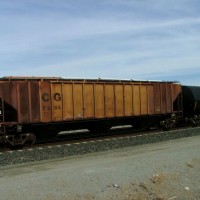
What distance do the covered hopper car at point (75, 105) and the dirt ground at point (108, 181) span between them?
25.4 ft

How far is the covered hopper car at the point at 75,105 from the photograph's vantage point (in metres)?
18.8

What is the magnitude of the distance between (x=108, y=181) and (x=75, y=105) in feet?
42.4

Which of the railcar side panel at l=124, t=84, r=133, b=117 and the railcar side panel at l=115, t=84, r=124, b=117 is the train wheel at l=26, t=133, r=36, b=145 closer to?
the railcar side panel at l=115, t=84, r=124, b=117

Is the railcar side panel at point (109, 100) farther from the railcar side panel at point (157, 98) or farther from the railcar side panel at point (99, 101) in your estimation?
the railcar side panel at point (157, 98)

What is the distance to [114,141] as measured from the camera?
1808 cm

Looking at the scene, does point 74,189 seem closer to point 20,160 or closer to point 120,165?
point 120,165

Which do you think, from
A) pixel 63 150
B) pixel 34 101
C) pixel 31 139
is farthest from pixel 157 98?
pixel 63 150

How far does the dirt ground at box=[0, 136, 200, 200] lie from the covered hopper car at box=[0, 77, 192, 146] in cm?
773

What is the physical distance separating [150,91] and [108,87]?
13.6 ft

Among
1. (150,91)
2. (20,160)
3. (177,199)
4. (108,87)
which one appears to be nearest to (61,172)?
(177,199)

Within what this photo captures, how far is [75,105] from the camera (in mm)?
21484

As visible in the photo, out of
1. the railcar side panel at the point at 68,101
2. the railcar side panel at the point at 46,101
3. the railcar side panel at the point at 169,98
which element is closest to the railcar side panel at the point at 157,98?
the railcar side panel at the point at 169,98

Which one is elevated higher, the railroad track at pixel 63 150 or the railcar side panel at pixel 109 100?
the railcar side panel at pixel 109 100

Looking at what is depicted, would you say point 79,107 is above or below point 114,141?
above
